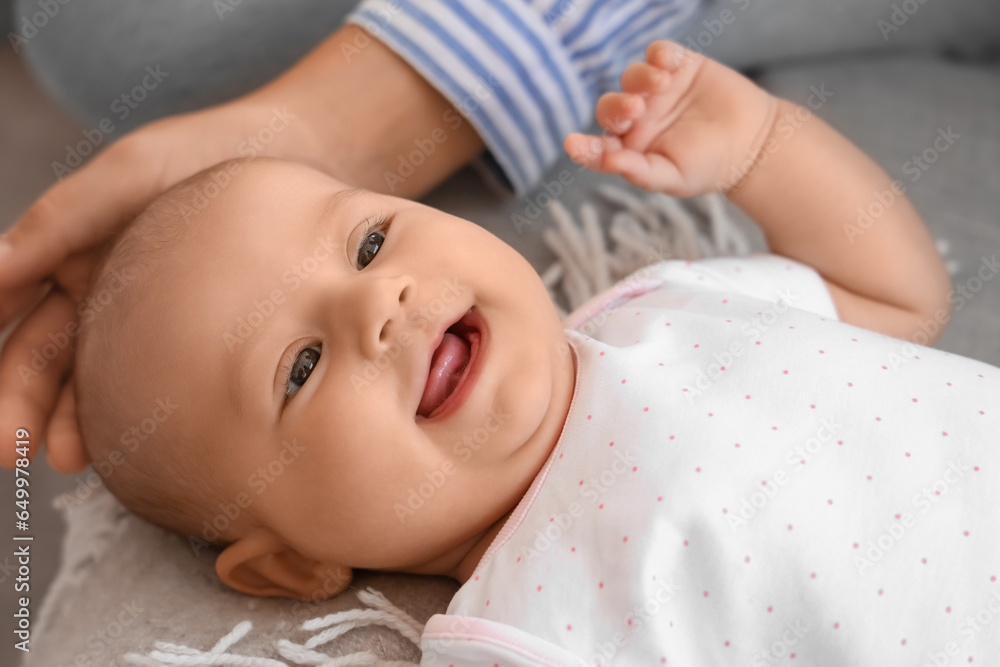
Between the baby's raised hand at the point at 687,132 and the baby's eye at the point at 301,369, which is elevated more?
A: the baby's eye at the point at 301,369

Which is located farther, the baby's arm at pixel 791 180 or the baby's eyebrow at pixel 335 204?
the baby's arm at pixel 791 180

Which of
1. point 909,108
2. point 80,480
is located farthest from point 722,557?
point 80,480

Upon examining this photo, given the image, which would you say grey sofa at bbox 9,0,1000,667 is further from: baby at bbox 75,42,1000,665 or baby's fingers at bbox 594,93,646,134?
baby's fingers at bbox 594,93,646,134

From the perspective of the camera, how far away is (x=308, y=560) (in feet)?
2.94

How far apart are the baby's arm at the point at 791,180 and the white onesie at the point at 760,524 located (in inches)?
8.1

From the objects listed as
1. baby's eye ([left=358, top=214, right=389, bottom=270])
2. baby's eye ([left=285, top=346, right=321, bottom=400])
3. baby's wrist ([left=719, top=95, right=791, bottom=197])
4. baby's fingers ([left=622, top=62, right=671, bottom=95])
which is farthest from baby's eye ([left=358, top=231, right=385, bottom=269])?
baby's wrist ([left=719, top=95, right=791, bottom=197])

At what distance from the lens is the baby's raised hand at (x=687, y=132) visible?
0.96 meters

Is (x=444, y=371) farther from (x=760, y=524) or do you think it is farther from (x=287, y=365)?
(x=760, y=524)

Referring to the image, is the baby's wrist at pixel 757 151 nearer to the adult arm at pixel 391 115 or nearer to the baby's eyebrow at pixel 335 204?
the adult arm at pixel 391 115

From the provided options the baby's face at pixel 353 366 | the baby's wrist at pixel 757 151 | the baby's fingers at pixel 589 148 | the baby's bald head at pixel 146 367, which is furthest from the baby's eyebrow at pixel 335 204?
the baby's wrist at pixel 757 151

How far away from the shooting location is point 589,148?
0.95 m

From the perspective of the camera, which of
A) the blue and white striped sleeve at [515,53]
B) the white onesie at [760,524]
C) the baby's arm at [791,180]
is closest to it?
the white onesie at [760,524]

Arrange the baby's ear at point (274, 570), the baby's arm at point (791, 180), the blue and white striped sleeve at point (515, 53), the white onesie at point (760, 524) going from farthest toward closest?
1. the blue and white striped sleeve at point (515, 53)
2. the baby's arm at point (791, 180)
3. the baby's ear at point (274, 570)
4. the white onesie at point (760, 524)

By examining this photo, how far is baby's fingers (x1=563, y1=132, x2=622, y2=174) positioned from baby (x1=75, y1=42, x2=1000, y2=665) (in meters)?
0.06
